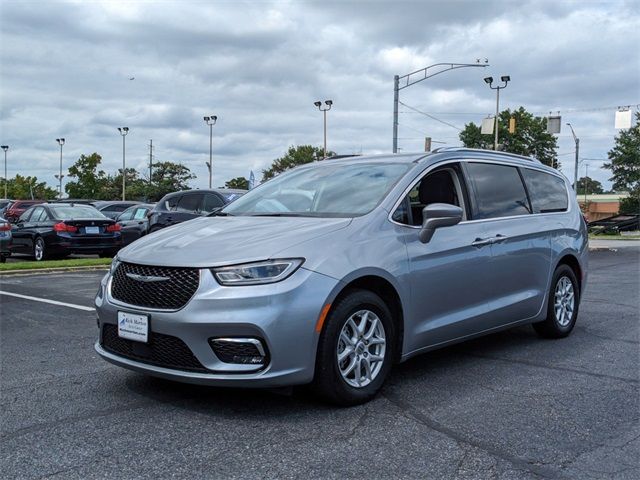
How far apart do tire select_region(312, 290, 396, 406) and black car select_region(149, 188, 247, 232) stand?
384 inches

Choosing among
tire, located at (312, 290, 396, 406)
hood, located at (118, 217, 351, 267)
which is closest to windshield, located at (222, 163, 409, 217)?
hood, located at (118, 217, 351, 267)

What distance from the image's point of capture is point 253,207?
17.6 ft

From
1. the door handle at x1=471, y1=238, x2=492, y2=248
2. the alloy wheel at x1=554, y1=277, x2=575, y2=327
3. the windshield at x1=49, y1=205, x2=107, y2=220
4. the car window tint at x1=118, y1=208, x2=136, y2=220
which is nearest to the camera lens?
the door handle at x1=471, y1=238, x2=492, y2=248

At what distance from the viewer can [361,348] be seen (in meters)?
4.31

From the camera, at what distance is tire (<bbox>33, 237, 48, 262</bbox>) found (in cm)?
1524

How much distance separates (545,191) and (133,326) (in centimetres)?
434

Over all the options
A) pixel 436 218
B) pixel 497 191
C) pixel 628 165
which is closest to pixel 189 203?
pixel 497 191

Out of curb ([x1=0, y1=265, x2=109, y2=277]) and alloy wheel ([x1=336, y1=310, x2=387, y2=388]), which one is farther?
curb ([x1=0, y1=265, x2=109, y2=277])

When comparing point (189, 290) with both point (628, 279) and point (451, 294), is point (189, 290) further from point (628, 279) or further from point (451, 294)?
point (628, 279)

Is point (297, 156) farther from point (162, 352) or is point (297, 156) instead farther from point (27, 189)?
point (162, 352)

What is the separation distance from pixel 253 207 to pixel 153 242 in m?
1.07

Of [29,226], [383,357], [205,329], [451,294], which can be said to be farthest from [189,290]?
[29,226]

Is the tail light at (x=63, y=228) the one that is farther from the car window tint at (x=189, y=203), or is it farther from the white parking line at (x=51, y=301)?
the white parking line at (x=51, y=301)

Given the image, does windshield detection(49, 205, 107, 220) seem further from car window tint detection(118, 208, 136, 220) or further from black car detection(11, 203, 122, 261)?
car window tint detection(118, 208, 136, 220)
